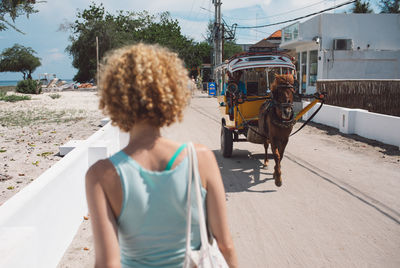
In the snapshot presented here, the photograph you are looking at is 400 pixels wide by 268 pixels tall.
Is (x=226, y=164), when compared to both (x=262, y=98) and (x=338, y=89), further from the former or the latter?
(x=338, y=89)

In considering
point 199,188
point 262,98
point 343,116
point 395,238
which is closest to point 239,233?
point 395,238

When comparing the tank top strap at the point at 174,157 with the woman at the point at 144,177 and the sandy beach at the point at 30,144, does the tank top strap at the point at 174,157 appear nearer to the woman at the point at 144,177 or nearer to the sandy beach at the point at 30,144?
the woman at the point at 144,177

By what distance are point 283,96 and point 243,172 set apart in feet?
6.32

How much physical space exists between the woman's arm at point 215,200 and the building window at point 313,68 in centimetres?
2993

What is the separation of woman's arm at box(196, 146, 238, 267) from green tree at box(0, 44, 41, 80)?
77745 millimetres

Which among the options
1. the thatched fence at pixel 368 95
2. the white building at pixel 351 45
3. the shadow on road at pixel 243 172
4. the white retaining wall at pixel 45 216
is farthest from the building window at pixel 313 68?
the white retaining wall at pixel 45 216

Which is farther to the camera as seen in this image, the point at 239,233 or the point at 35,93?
the point at 35,93

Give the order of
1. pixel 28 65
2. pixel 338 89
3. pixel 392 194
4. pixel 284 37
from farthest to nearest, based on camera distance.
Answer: pixel 28 65, pixel 284 37, pixel 338 89, pixel 392 194

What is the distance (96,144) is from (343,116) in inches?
386

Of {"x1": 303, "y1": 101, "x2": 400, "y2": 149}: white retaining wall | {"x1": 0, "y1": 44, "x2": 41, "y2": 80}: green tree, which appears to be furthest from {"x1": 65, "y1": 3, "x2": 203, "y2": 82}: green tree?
{"x1": 303, "y1": 101, "x2": 400, "y2": 149}: white retaining wall

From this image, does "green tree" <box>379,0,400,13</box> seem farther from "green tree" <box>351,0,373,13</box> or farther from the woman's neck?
the woman's neck

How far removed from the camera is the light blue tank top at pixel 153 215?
1636 millimetres

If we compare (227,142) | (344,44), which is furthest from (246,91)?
(344,44)

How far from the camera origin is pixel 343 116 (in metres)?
13.7
